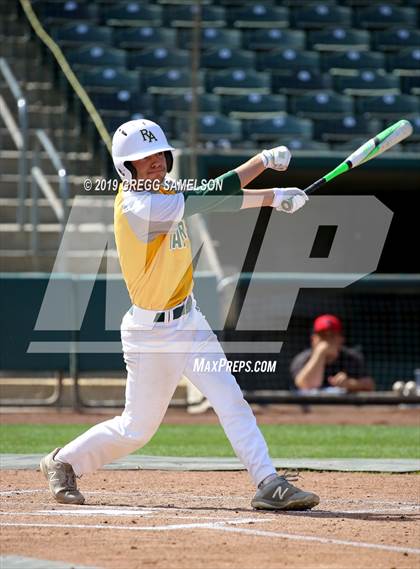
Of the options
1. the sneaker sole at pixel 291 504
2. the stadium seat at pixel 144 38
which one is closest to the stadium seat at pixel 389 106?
the stadium seat at pixel 144 38

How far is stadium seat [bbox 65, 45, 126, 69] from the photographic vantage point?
55.4ft

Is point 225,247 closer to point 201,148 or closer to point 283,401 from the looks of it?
point 201,148

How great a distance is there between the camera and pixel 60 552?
4570 millimetres

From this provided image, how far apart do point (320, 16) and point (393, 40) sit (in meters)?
1.22

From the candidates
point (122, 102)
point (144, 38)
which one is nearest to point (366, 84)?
point (144, 38)

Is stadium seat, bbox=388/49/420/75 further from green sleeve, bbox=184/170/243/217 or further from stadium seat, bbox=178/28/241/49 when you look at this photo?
green sleeve, bbox=184/170/243/217

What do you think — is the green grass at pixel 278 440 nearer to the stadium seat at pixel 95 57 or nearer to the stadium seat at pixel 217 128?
the stadium seat at pixel 217 128

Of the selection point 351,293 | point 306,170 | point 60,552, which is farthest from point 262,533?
point 306,170

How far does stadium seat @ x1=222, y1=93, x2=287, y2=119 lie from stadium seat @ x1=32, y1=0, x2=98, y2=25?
2.62m

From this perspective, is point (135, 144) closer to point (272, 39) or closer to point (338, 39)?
point (272, 39)

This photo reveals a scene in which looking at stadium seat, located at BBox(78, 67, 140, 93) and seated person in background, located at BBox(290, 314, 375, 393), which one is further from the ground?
stadium seat, located at BBox(78, 67, 140, 93)

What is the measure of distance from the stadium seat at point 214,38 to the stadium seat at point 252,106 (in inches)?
57.9

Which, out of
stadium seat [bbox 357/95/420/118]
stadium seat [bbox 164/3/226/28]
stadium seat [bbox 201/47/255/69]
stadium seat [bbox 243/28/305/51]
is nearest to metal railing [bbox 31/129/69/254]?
stadium seat [bbox 201/47/255/69]

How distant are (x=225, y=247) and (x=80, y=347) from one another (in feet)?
14.1
